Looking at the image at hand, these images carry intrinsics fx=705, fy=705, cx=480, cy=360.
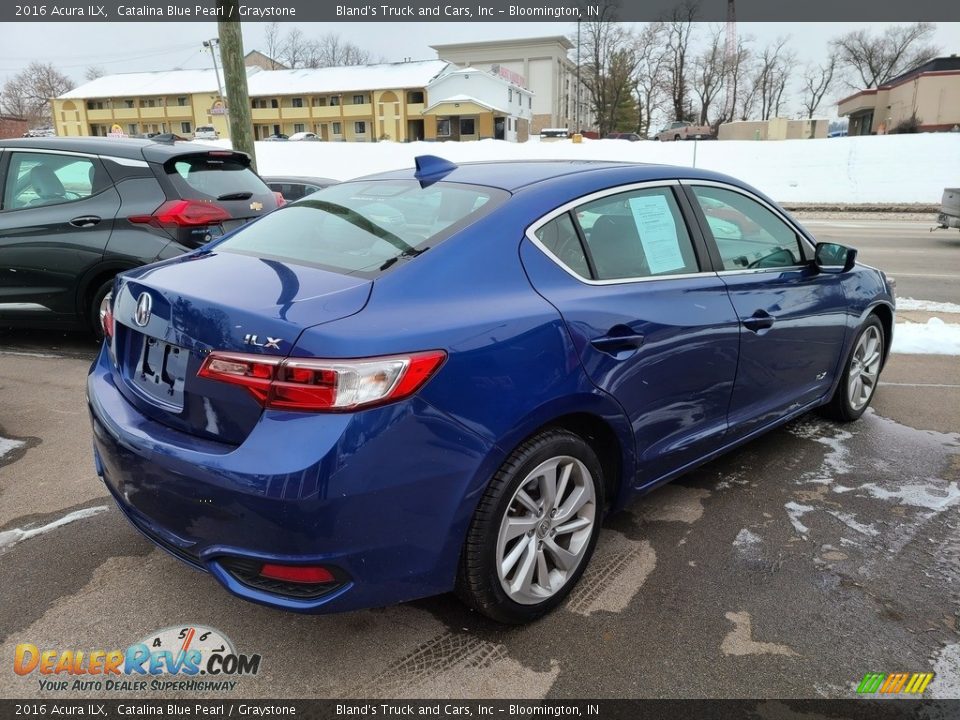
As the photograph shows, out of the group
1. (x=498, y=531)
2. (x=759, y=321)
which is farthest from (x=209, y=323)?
(x=759, y=321)

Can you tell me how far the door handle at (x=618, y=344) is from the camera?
2.53 metres

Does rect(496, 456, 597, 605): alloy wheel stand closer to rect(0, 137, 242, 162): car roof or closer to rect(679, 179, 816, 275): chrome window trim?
rect(679, 179, 816, 275): chrome window trim

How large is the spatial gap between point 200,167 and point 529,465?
492 cm

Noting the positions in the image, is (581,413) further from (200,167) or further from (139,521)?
(200,167)

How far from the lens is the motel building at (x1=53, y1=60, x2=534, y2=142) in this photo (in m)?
59.3

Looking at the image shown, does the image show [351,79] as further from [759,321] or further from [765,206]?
[759,321]

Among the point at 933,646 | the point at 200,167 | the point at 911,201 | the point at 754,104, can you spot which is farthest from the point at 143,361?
the point at 754,104

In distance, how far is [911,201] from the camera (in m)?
25.5

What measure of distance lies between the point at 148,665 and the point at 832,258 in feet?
12.2

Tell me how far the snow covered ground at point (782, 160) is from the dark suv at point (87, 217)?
20.7m

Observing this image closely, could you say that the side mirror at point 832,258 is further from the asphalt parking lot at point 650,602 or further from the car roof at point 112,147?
the car roof at point 112,147

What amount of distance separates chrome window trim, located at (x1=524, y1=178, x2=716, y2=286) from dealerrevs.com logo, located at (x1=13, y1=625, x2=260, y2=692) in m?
1.72

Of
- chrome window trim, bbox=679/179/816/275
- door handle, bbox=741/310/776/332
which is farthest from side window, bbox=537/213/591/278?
door handle, bbox=741/310/776/332

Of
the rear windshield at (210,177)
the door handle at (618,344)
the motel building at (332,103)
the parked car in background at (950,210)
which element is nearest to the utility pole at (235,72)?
the rear windshield at (210,177)
